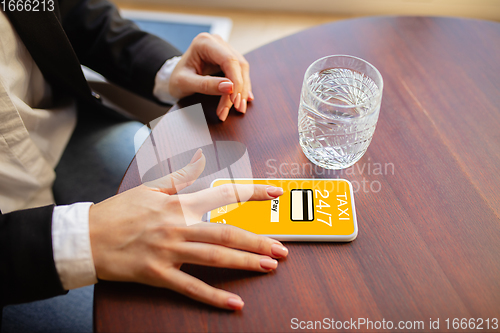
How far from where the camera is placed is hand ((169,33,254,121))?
0.64 metres

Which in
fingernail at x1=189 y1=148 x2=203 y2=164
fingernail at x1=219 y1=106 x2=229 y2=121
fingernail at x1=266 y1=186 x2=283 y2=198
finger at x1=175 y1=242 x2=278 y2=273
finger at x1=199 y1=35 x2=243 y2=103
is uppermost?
finger at x1=199 y1=35 x2=243 y2=103

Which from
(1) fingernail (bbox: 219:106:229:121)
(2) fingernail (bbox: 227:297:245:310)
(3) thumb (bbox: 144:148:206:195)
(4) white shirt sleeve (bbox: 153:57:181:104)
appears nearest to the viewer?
(2) fingernail (bbox: 227:297:245:310)

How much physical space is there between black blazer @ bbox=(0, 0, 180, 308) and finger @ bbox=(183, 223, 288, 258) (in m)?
0.20

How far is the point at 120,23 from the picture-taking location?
84 cm

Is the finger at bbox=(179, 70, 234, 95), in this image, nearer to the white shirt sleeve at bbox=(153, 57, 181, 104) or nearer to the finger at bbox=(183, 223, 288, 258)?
the white shirt sleeve at bbox=(153, 57, 181, 104)

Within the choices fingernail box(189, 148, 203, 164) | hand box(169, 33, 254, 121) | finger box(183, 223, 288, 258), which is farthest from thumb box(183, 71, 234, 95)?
finger box(183, 223, 288, 258)

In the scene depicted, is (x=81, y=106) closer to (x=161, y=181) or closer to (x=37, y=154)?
(x=37, y=154)

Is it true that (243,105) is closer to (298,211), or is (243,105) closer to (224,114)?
(224,114)

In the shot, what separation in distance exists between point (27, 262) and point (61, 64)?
46 centimetres

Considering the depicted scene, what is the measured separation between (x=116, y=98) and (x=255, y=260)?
764 mm

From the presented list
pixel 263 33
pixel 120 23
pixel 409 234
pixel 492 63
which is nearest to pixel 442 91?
pixel 492 63

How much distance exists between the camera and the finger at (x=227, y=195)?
0.51 meters

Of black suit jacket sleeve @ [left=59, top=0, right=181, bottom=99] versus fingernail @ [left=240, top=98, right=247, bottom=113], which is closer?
fingernail @ [left=240, top=98, right=247, bottom=113]

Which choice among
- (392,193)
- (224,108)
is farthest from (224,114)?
(392,193)
